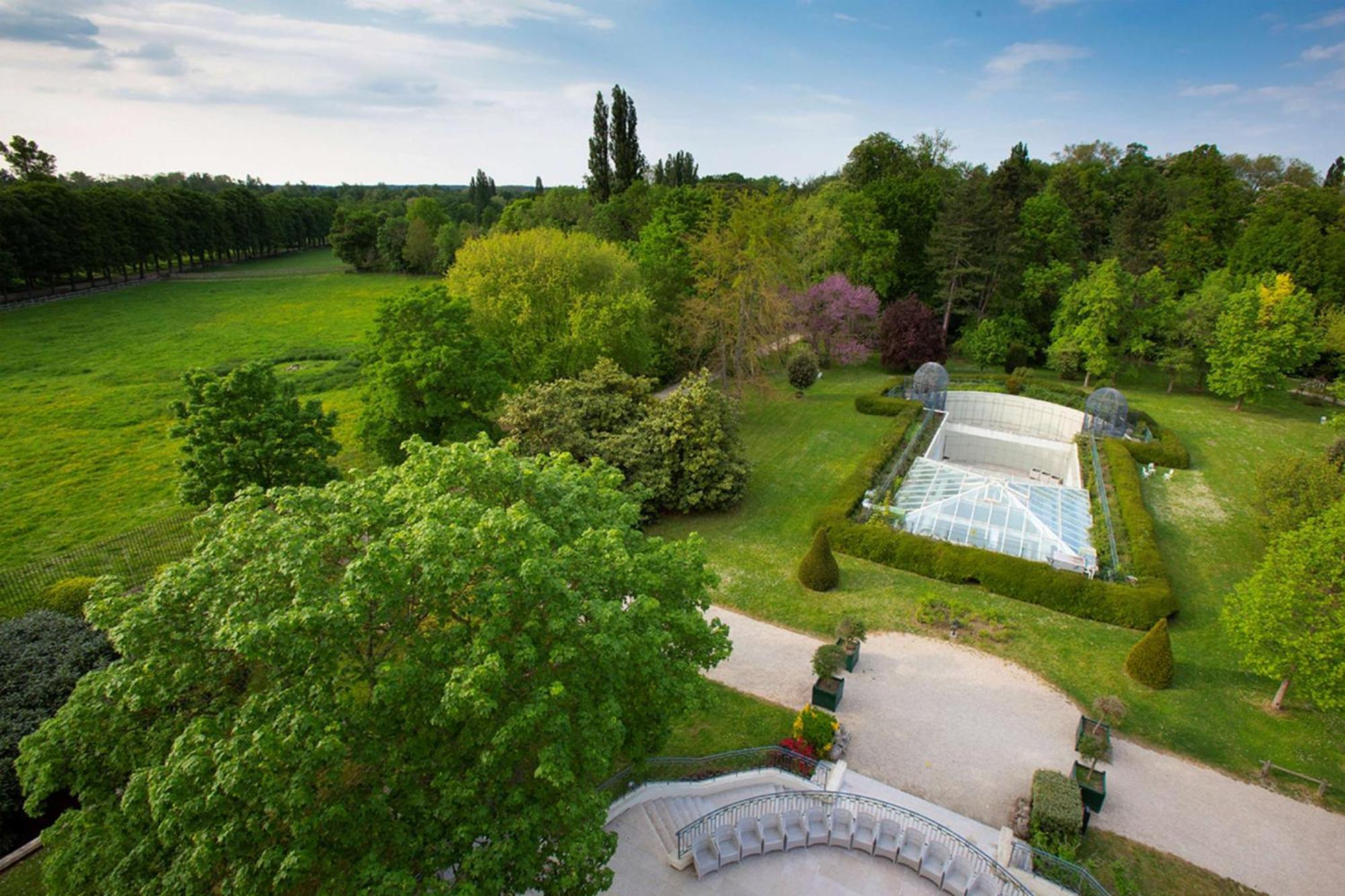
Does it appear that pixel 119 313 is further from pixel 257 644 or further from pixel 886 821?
pixel 886 821

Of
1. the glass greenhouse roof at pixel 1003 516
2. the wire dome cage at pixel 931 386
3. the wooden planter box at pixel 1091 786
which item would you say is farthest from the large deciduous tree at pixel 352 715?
the wire dome cage at pixel 931 386

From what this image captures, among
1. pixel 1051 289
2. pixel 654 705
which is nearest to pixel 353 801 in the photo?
pixel 654 705

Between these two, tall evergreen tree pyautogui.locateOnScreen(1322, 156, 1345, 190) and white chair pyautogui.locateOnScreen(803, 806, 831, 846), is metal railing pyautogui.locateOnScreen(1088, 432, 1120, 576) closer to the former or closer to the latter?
white chair pyautogui.locateOnScreen(803, 806, 831, 846)

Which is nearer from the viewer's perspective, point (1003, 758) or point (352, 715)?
point (352, 715)

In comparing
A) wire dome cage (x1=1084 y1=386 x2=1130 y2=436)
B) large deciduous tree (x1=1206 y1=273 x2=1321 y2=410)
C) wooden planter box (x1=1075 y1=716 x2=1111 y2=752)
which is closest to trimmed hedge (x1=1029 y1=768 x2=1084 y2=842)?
wooden planter box (x1=1075 y1=716 x2=1111 y2=752)

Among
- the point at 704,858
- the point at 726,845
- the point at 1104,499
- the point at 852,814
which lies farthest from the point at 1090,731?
the point at 1104,499

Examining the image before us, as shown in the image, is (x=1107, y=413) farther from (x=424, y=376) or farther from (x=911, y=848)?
(x=424, y=376)

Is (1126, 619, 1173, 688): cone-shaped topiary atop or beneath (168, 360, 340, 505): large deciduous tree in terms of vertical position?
beneath
